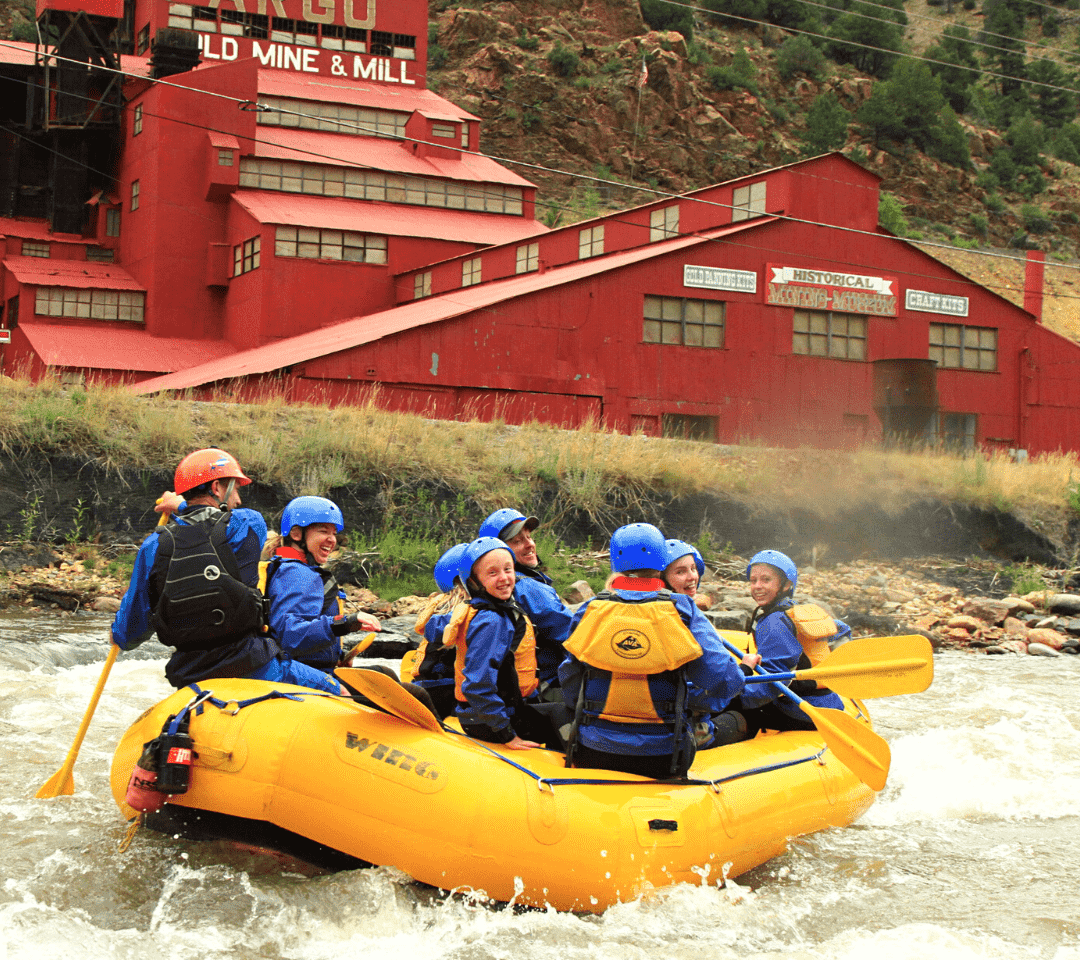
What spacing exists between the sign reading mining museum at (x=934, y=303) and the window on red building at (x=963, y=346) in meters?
0.33

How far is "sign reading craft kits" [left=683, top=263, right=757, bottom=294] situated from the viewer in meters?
24.6

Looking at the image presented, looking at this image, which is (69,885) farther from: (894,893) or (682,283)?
(682,283)

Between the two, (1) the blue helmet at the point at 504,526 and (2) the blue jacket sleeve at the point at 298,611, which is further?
(1) the blue helmet at the point at 504,526

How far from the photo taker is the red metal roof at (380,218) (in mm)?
30109

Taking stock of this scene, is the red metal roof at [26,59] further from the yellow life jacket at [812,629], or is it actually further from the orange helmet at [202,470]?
the yellow life jacket at [812,629]

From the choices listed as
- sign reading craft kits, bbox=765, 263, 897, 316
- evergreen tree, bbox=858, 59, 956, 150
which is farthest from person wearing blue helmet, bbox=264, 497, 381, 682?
evergreen tree, bbox=858, 59, 956, 150

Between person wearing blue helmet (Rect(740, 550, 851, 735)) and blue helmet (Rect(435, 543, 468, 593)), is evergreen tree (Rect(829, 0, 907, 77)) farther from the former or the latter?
blue helmet (Rect(435, 543, 468, 593))

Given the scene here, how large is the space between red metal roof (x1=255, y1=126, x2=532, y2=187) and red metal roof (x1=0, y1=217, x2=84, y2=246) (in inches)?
269

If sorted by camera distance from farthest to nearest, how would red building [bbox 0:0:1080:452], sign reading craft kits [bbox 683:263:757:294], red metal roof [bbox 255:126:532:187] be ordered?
1. red metal roof [bbox 255:126:532:187]
2. sign reading craft kits [bbox 683:263:757:294]
3. red building [bbox 0:0:1080:452]

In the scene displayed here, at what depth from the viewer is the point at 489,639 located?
5.86m

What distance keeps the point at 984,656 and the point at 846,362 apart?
12.9m

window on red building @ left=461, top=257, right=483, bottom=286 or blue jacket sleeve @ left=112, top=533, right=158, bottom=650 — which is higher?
window on red building @ left=461, top=257, right=483, bottom=286

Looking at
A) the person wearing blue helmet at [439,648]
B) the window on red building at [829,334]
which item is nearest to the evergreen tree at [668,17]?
the window on red building at [829,334]

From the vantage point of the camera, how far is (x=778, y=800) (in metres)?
6.46
